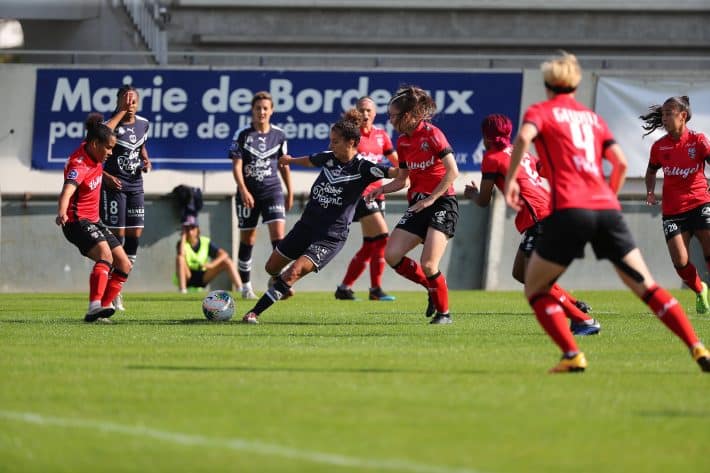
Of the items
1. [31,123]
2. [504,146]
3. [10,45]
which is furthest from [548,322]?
[10,45]

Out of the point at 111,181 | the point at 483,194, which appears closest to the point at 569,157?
the point at 483,194

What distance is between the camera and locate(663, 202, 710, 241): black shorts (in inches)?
539

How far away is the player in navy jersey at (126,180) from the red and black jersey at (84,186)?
227 cm

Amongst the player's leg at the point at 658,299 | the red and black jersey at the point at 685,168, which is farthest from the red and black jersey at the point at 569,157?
the red and black jersey at the point at 685,168

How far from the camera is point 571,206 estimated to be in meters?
7.82

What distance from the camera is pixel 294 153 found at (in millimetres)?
21016

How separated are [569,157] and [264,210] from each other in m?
8.97

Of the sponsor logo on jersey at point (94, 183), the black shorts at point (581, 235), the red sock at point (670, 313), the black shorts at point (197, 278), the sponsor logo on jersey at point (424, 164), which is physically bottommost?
the black shorts at point (197, 278)

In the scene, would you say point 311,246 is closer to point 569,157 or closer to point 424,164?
point 424,164

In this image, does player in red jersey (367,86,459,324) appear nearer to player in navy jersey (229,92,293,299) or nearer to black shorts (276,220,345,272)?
black shorts (276,220,345,272)

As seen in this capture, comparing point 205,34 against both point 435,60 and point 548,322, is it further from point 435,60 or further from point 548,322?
point 548,322

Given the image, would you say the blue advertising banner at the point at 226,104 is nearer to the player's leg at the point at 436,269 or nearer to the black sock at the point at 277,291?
the player's leg at the point at 436,269

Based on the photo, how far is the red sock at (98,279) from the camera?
39.9ft

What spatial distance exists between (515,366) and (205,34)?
17473mm
